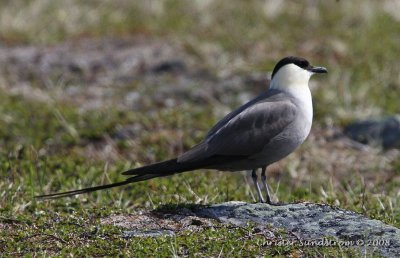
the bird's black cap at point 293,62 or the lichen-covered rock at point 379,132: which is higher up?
the bird's black cap at point 293,62

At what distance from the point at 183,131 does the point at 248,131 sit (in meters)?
3.07

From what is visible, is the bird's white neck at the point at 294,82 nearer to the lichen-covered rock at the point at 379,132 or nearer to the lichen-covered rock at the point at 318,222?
the lichen-covered rock at the point at 318,222

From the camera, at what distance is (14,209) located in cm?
561

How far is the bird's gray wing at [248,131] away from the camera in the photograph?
5633mm

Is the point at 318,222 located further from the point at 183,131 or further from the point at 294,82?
the point at 183,131

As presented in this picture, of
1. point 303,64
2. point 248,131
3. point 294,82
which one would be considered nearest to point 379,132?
point 303,64

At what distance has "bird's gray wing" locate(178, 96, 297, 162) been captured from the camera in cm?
563

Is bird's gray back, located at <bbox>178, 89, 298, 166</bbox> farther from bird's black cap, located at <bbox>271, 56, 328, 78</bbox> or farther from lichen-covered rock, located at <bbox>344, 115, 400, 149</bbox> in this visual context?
lichen-covered rock, located at <bbox>344, 115, 400, 149</bbox>

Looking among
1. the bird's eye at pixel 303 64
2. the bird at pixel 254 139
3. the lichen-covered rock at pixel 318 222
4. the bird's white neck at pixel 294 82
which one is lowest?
the lichen-covered rock at pixel 318 222

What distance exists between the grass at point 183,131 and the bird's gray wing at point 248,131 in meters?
0.45

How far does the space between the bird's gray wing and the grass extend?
17.9 inches

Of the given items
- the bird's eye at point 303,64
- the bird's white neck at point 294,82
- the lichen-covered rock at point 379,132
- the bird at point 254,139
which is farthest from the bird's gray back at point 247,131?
the lichen-covered rock at point 379,132

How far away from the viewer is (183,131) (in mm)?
8758

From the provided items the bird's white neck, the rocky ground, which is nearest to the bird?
the bird's white neck
